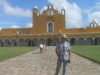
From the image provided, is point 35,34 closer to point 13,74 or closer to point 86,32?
point 86,32

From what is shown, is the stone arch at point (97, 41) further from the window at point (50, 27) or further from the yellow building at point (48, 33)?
the window at point (50, 27)

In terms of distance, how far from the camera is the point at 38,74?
11.2 meters

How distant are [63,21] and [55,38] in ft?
18.2

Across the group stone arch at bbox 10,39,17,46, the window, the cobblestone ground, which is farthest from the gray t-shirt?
stone arch at bbox 10,39,17,46

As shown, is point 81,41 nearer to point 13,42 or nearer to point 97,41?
point 97,41

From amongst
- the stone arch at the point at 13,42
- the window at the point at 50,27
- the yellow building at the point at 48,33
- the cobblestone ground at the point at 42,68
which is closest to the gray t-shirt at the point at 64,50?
the cobblestone ground at the point at 42,68

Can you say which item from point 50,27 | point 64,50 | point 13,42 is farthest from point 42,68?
point 13,42

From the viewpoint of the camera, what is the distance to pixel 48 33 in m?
80.9

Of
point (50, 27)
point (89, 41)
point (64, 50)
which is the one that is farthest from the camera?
point (50, 27)

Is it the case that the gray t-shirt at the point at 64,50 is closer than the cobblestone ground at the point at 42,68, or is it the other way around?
the gray t-shirt at the point at 64,50

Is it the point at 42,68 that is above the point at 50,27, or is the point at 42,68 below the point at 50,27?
below

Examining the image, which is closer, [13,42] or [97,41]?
[97,41]

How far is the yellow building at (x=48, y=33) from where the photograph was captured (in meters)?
79.7

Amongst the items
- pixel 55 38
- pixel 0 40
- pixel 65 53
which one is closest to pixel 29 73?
pixel 65 53
